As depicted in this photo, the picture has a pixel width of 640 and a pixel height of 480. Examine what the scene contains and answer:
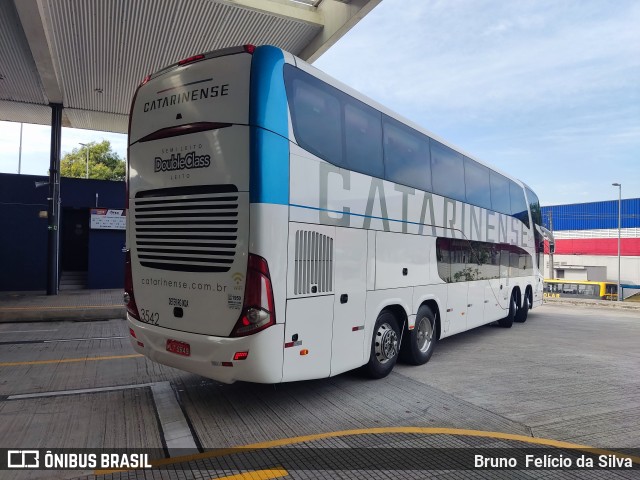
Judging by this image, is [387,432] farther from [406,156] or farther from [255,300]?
[406,156]

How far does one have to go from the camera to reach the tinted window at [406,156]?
22.7 feet

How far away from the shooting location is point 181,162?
513 centimetres

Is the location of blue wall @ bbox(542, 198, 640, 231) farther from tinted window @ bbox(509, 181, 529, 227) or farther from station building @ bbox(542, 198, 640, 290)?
tinted window @ bbox(509, 181, 529, 227)

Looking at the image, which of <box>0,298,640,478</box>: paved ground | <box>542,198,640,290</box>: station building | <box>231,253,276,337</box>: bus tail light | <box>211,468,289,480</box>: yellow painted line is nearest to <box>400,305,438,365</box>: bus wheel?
<box>0,298,640,478</box>: paved ground

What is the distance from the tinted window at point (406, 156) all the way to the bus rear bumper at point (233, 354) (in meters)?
3.35

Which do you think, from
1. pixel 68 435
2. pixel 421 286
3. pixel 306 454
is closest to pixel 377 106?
pixel 421 286

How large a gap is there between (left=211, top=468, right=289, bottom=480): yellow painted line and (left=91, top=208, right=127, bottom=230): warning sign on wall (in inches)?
641

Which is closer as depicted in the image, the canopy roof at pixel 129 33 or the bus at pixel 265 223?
the bus at pixel 265 223

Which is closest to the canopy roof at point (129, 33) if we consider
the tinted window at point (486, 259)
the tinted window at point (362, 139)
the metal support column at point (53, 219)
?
the metal support column at point (53, 219)

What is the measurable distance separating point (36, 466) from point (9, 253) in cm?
1622

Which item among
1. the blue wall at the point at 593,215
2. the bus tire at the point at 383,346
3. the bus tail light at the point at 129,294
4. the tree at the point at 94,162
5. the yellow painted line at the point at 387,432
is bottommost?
the yellow painted line at the point at 387,432

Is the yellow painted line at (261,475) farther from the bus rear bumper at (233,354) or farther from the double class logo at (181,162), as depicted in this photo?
the double class logo at (181,162)

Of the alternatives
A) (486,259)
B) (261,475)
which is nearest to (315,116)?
(261,475)

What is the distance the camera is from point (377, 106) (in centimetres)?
684
